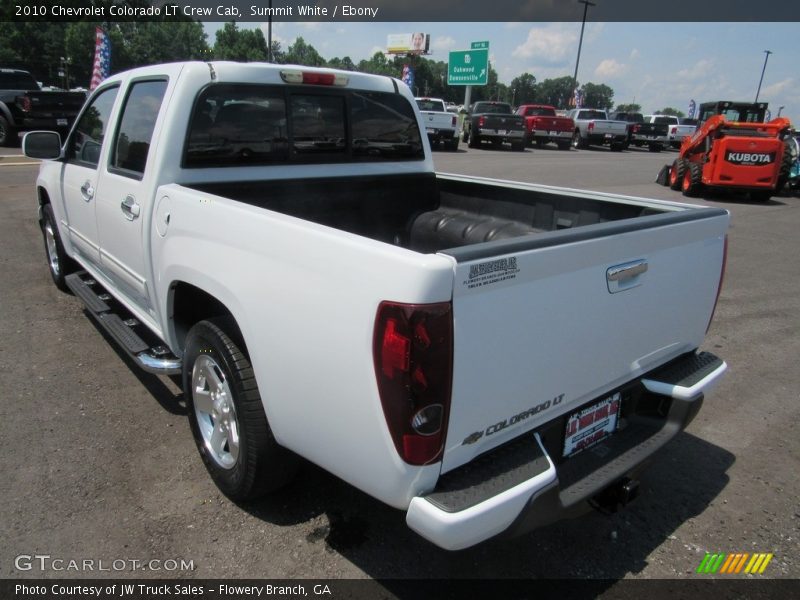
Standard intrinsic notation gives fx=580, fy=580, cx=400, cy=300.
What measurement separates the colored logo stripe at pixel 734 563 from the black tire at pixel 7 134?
18.9 m

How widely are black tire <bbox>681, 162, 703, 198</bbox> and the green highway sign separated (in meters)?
31.7

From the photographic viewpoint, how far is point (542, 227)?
3.58 meters

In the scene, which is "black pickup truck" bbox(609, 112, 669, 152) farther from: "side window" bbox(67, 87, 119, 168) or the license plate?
the license plate

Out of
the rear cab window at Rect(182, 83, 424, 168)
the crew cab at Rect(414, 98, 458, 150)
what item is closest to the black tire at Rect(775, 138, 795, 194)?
the crew cab at Rect(414, 98, 458, 150)

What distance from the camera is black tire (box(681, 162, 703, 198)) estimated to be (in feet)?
44.0

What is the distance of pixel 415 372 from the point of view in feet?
5.60

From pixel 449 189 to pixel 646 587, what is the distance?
9.24 ft

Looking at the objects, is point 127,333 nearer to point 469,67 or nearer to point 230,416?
point 230,416

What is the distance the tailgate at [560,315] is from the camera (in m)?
1.76

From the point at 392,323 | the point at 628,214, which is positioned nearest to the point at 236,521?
the point at 392,323

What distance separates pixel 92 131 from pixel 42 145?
0.53 meters

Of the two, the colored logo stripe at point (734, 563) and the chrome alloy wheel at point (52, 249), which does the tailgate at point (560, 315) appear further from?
the chrome alloy wheel at point (52, 249)

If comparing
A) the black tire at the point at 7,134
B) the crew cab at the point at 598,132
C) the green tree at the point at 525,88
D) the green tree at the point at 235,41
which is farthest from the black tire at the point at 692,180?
the green tree at the point at 525,88

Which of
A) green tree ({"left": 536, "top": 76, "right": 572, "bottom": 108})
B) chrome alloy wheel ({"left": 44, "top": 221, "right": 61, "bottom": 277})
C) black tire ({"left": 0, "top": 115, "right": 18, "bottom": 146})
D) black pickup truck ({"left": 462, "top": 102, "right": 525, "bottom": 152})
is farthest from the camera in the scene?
green tree ({"left": 536, "top": 76, "right": 572, "bottom": 108})
